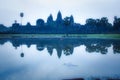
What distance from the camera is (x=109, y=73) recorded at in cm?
817

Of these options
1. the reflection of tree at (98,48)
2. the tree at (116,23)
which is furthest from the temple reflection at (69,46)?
the tree at (116,23)

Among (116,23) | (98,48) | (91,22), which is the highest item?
(91,22)

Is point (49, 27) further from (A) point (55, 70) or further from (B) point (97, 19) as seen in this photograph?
(A) point (55, 70)

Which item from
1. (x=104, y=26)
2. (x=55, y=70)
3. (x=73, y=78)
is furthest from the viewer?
(x=104, y=26)

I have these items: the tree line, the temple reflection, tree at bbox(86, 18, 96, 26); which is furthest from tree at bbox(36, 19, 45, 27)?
the temple reflection

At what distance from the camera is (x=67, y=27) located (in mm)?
35469

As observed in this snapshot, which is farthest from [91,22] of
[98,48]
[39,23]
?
[98,48]

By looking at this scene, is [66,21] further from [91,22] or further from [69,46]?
[69,46]

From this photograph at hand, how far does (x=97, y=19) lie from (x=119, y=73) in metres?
28.8

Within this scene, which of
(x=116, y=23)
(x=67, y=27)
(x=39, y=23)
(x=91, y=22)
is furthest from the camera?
(x=39, y=23)

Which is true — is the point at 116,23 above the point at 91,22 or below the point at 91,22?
below

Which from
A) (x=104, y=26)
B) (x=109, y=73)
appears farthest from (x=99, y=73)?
(x=104, y=26)

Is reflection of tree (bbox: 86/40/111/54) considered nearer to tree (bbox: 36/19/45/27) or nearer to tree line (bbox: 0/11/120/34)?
tree line (bbox: 0/11/120/34)

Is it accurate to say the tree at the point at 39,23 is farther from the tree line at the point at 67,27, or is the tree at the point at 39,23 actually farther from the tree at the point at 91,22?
the tree at the point at 91,22
